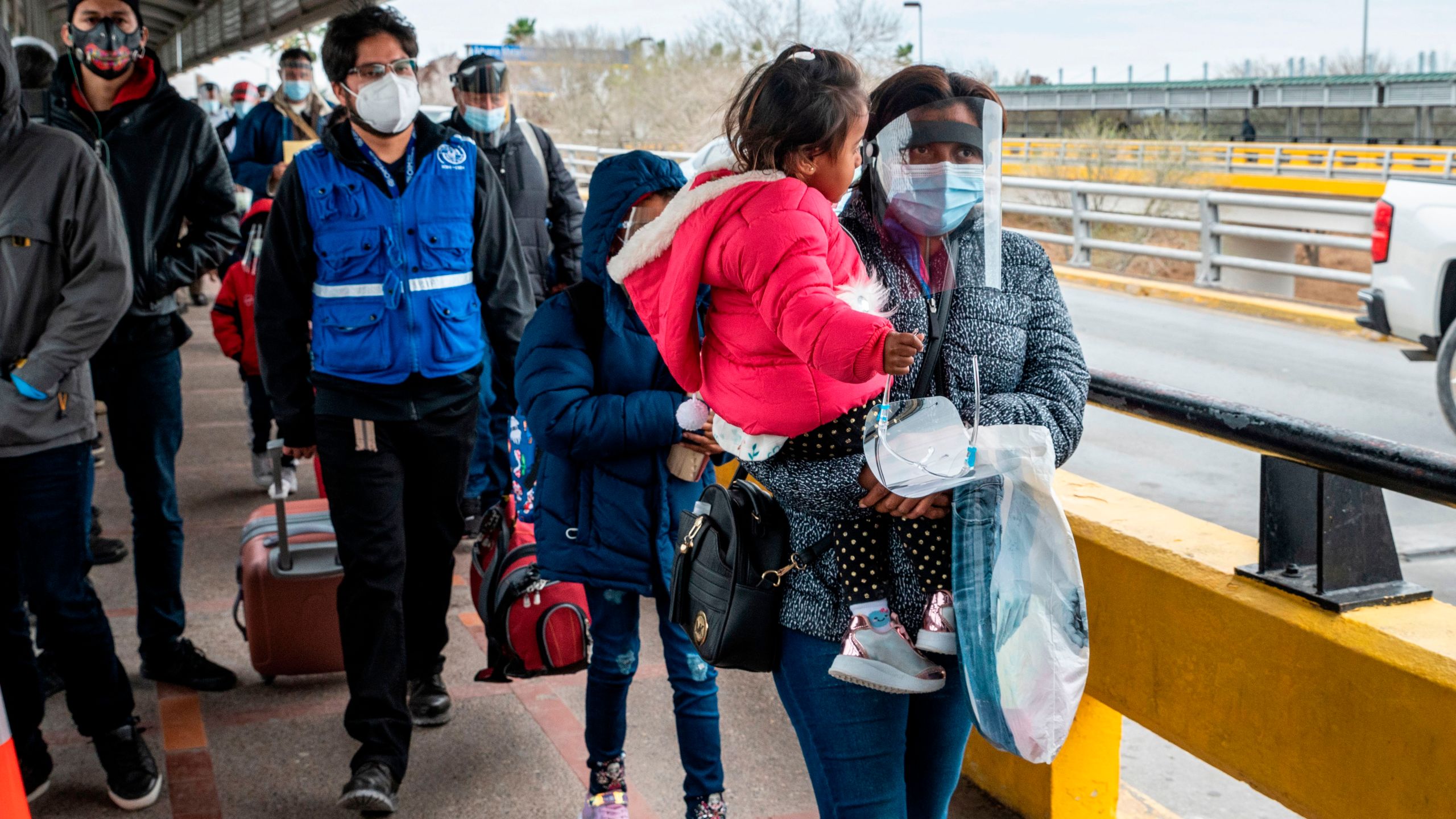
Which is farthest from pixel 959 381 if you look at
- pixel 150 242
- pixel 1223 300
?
pixel 1223 300

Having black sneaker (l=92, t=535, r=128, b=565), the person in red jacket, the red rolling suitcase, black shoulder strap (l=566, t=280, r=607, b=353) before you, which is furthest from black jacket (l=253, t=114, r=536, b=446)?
the person in red jacket

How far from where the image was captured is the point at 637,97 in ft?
92.2

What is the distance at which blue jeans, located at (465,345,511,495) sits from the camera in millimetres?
6207

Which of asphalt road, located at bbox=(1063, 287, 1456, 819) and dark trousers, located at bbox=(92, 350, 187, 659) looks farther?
dark trousers, located at bbox=(92, 350, 187, 659)

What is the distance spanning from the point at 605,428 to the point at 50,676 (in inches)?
101

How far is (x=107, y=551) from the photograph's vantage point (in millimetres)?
5738

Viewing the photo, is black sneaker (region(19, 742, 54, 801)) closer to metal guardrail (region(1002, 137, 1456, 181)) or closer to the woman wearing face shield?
the woman wearing face shield

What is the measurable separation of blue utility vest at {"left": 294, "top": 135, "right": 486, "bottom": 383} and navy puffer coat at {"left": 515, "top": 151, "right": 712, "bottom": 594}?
1.63 ft

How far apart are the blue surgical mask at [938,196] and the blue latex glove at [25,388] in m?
2.40

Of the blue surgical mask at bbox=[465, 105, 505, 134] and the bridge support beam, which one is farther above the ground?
the blue surgical mask at bbox=[465, 105, 505, 134]

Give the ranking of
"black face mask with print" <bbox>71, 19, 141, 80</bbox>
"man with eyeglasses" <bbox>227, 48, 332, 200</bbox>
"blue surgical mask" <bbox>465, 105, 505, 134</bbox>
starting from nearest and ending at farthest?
"black face mask with print" <bbox>71, 19, 141, 80</bbox>, "blue surgical mask" <bbox>465, 105, 505, 134</bbox>, "man with eyeglasses" <bbox>227, 48, 332, 200</bbox>

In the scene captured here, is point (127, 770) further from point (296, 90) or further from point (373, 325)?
point (296, 90)

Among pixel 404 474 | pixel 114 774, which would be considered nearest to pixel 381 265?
pixel 404 474

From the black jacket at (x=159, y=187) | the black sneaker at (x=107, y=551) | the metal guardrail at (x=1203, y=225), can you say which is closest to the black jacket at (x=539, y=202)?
the black jacket at (x=159, y=187)
